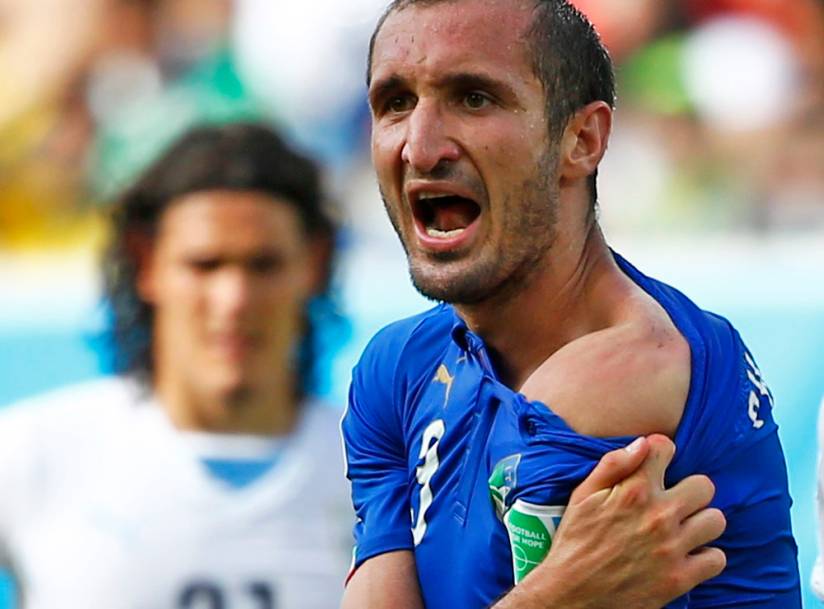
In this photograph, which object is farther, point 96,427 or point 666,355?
point 96,427

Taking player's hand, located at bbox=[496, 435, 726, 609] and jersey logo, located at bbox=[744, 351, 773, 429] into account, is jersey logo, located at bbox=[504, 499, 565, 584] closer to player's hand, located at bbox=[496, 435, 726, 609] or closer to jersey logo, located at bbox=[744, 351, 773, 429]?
player's hand, located at bbox=[496, 435, 726, 609]

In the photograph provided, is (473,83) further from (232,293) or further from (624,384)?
(232,293)

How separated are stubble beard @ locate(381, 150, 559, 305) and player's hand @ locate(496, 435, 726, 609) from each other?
0.39 meters

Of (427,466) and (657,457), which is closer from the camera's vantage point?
(657,457)

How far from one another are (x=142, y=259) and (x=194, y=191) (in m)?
0.29

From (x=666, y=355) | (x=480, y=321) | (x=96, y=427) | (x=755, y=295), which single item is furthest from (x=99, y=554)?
(x=666, y=355)

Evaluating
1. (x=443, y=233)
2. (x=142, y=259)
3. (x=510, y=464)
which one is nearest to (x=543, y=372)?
(x=510, y=464)

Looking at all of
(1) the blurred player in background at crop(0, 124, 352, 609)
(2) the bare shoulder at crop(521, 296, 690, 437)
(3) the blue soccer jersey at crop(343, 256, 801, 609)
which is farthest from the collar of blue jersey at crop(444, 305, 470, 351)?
(1) the blurred player in background at crop(0, 124, 352, 609)

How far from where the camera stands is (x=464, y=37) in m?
2.66

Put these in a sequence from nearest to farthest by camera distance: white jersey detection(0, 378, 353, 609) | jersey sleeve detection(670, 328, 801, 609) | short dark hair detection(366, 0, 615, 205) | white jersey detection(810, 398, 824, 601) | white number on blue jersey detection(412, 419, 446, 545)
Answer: jersey sleeve detection(670, 328, 801, 609), short dark hair detection(366, 0, 615, 205), white number on blue jersey detection(412, 419, 446, 545), white jersey detection(810, 398, 824, 601), white jersey detection(0, 378, 353, 609)

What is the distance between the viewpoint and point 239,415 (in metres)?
5.41

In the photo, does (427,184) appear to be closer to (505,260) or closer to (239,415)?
(505,260)

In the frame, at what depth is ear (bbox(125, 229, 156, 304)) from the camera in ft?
18.0

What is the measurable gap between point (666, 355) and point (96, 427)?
3.18 m
